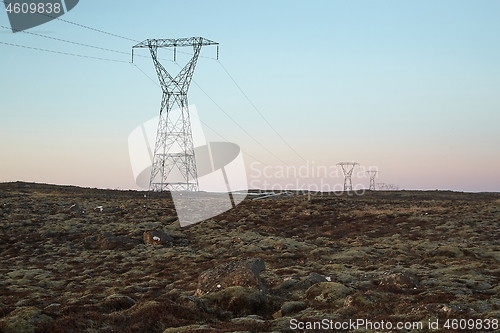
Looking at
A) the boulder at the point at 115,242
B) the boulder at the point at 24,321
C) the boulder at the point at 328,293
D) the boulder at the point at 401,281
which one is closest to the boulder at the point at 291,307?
the boulder at the point at 328,293

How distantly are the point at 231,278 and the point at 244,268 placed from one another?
2.56ft

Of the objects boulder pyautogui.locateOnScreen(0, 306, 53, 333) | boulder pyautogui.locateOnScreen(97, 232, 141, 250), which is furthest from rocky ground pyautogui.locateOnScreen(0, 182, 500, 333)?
boulder pyautogui.locateOnScreen(97, 232, 141, 250)

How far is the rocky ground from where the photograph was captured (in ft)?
46.7

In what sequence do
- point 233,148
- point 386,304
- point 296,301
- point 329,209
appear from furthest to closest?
point 233,148, point 329,209, point 296,301, point 386,304

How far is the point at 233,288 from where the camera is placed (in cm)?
1784

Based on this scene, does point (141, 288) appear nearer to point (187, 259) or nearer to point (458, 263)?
point (187, 259)

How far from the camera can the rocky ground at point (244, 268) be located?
46.7 feet

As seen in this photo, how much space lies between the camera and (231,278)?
63.2ft

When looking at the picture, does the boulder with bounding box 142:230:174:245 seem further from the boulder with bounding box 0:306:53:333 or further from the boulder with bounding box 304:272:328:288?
the boulder with bounding box 0:306:53:333

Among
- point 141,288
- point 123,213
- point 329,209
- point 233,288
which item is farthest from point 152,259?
point 329,209

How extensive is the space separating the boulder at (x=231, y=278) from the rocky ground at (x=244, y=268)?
0.07 metres

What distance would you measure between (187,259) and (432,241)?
717 inches

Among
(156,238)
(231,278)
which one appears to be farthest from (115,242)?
(231,278)

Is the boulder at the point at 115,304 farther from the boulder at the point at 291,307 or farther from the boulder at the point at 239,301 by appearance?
the boulder at the point at 291,307
